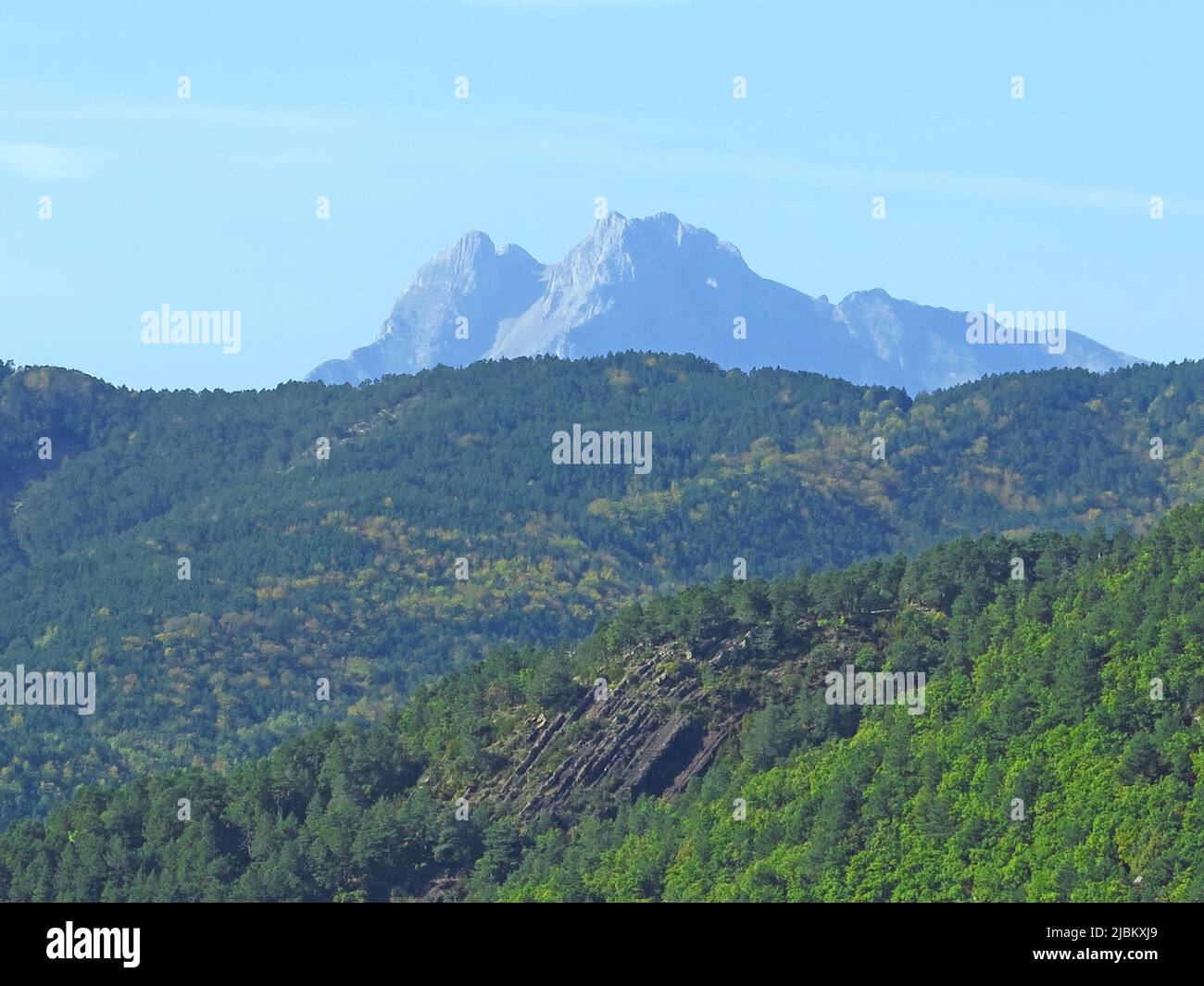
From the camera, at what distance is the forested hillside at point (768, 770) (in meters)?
80.6

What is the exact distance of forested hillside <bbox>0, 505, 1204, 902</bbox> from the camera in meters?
80.6

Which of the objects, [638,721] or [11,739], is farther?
[11,739]

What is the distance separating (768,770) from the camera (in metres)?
96.8

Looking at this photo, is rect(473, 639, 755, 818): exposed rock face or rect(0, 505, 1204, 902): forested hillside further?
rect(473, 639, 755, 818): exposed rock face

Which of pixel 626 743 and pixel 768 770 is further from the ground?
pixel 626 743

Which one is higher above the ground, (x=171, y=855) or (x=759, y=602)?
(x=759, y=602)

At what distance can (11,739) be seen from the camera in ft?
640

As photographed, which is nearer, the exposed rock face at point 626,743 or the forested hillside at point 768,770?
the forested hillside at point 768,770

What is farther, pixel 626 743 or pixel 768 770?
pixel 626 743

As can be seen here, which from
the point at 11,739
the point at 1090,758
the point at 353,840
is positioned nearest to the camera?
the point at 1090,758
